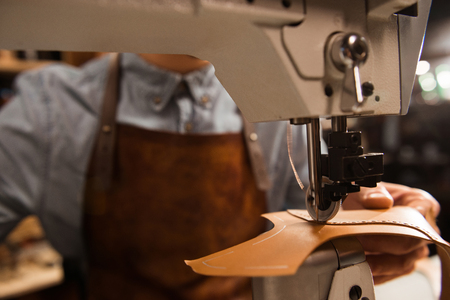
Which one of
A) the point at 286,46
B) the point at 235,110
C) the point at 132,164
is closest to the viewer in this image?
the point at 286,46

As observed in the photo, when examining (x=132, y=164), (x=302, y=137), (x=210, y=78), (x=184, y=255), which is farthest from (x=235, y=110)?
(x=184, y=255)

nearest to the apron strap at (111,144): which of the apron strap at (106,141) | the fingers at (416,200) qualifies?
the apron strap at (106,141)

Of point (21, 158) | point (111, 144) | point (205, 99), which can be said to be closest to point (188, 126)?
point (205, 99)

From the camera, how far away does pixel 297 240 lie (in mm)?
319

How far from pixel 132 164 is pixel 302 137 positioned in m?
0.56

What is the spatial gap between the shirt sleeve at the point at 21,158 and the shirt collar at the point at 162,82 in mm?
285

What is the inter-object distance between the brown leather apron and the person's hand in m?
0.45

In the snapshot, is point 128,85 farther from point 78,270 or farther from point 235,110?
point 78,270

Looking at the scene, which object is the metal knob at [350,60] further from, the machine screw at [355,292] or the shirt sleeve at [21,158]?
the shirt sleeve at [21,158]

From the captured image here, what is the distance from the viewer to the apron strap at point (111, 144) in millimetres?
852

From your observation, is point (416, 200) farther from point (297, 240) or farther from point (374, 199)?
point (297, 240)

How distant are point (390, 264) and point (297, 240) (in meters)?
0.19

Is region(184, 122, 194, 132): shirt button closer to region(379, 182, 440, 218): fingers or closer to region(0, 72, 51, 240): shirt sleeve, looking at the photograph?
region(0, 72, 51, 240): shirt sleeve

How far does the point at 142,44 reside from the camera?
32 cm
